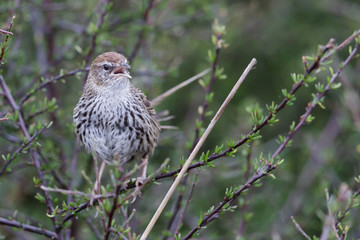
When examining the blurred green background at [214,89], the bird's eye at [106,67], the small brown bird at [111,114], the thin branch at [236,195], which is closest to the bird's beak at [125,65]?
the small brown bird at [111,114]

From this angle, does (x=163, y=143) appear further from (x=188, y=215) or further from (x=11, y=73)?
(x=11, y=73)

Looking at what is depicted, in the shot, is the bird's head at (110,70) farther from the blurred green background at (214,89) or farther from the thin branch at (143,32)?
the thin branch at (143,32)

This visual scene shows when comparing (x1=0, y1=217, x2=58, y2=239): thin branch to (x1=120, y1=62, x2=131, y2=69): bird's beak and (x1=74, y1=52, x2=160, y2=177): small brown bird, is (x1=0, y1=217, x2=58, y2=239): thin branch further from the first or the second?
(x1=120, y1=62, x2=131, y2=69): bird's beak

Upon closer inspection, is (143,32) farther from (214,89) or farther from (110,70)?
(214,89)

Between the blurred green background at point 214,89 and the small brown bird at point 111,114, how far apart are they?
31 centimetres

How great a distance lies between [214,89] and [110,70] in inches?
137

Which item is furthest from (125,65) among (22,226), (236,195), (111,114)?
(236,195)

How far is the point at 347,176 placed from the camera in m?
6.76

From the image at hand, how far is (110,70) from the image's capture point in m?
5.07

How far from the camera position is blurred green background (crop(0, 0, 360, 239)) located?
6016 millimetres

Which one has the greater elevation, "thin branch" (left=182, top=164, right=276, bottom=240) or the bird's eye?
the bird's eye

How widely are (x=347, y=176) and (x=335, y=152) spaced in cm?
33

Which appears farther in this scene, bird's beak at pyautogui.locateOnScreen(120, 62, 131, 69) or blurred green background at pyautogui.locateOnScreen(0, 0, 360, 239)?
blurred green background at pyautogui.locateOnScreen(0, 0, 360, 239)

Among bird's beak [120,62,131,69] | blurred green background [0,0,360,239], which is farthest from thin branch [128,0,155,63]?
bird's beak [120,62,131,69]
